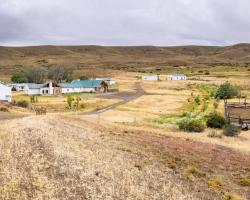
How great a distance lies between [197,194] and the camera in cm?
2164

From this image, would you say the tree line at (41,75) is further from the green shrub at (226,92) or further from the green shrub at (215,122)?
the green shrub at (215,122)

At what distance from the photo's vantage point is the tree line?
140125 mm

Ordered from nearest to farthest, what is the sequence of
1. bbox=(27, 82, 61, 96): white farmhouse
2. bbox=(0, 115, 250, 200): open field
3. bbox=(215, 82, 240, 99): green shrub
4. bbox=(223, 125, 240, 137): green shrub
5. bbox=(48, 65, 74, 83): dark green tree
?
bbox=(0, 115, 250, 200): open field < bbox=(223, 125, 240, 137): green shrub < bbox=(215, 82, 240, 99): green shrub < bbox=(27, 82, 61, 96): white farmhouse < bbox=(48, 65, 74, 83): dark green tree

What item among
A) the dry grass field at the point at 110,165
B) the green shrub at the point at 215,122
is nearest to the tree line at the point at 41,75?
the green shrub at the point at 215,122

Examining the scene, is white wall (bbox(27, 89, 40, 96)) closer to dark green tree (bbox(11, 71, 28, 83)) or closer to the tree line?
dark green tree (bbox(11, 71, 28, 83))

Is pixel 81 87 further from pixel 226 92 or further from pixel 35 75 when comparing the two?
pixel 226 92

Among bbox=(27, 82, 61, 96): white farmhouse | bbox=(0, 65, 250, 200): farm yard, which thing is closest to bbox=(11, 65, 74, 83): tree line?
bbox=(27, 82, 61, 96): white farmhouse

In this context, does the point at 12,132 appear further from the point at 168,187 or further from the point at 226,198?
the point at 226,198

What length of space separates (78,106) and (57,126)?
44324 millimetres

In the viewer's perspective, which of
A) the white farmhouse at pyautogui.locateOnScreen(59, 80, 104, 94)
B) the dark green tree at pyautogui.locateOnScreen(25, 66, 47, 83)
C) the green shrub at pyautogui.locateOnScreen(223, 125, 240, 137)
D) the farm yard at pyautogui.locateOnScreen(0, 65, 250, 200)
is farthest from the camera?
the dark green tree at pyautogui.locateOnScreen(25, 66, 47, 83)

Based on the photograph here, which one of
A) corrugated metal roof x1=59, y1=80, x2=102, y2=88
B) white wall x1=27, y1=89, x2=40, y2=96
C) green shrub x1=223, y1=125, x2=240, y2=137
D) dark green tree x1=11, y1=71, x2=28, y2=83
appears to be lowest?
green shrub x1=223, y1=125, x2=240, y2=137

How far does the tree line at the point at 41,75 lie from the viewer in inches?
5517

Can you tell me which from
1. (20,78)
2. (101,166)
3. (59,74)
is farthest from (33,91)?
(101,166)

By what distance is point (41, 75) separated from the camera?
145 m
